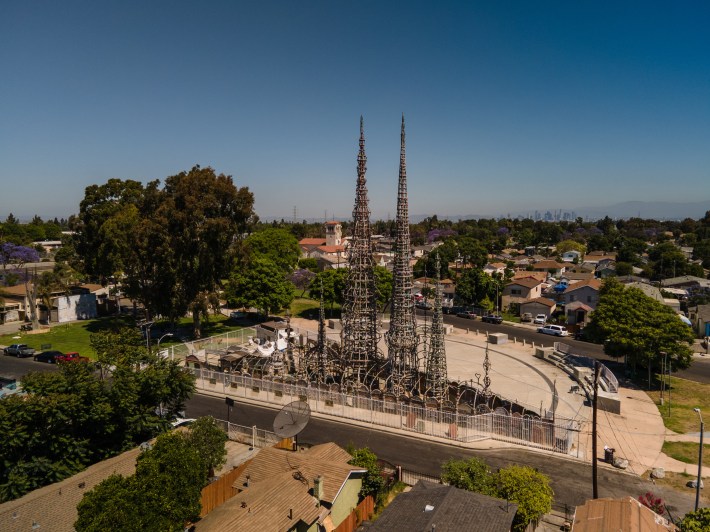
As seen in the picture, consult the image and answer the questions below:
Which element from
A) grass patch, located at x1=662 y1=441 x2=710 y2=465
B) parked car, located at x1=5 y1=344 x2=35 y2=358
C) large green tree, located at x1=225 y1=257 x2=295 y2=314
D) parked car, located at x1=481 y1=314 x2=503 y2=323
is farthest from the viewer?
parked car, located at x1=481 y1=314 x2=503 y2=323

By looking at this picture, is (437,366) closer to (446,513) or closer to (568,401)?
(568,401)

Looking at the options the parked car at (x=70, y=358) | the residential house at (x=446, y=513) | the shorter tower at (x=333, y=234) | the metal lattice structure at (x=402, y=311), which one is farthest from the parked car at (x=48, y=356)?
the shorter tower at (x=333, y=234)

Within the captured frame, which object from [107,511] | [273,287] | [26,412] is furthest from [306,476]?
[273,287]

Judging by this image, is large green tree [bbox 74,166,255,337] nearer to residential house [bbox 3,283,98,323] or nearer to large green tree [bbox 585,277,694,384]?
residential house [bbox 3,283,98,323]

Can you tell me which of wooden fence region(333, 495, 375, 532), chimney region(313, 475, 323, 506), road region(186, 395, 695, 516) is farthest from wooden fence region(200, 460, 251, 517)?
road region(186, 395, 695, 516)

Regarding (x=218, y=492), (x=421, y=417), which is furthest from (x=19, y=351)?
(x=421, y=417)

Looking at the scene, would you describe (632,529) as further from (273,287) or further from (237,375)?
(273,287)
